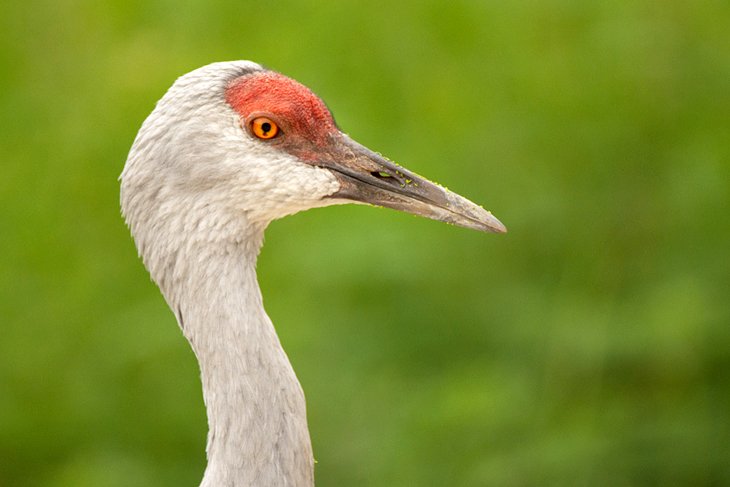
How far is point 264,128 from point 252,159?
12 centimetres

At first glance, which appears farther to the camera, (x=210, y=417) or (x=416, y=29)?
(x=416, y=29)

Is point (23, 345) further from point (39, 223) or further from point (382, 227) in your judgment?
point (382, 227)

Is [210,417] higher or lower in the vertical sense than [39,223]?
lower

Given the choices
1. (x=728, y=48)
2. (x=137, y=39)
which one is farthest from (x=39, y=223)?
(x=728, y=48)

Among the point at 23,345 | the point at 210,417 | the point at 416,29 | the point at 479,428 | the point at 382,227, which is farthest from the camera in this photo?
the point at 416,29

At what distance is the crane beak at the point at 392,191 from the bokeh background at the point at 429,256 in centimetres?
223

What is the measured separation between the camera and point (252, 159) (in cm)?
374

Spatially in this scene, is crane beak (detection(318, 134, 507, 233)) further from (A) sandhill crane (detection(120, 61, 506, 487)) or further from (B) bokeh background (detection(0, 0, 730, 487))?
(B) bokeh background (detection(0, 0, 730, 487))

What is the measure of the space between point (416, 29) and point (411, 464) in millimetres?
2843

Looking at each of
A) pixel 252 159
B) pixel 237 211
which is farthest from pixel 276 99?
pixel 237 211

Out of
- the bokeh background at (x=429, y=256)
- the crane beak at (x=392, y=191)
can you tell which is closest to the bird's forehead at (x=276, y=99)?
→ the crane beak at (x=392, y=191)

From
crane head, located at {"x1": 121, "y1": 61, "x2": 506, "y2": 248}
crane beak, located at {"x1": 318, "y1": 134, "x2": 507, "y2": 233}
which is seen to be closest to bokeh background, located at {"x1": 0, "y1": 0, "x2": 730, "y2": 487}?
crane beak, located at {"x1": 318, "y1": 134, "x2": 507, "y2": 233}

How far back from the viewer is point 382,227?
6375mm

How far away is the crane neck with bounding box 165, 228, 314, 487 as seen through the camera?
355 centimetres
